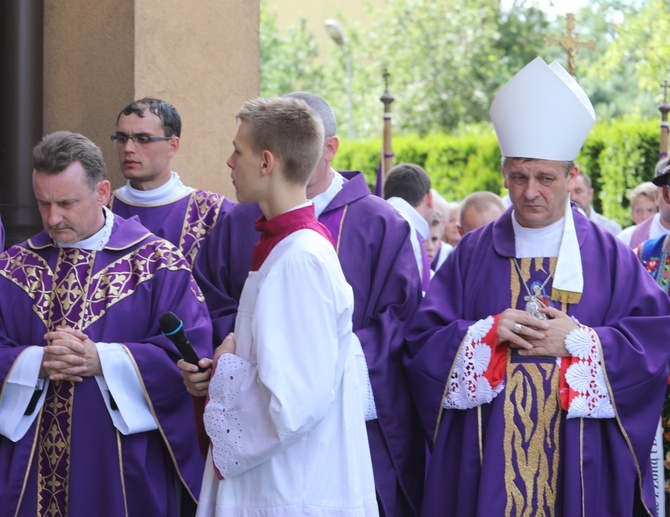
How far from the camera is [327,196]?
4730mm

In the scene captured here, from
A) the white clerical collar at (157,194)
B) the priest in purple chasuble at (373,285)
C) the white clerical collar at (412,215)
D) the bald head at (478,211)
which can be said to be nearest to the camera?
the priest in purple chasuble at (373,285)

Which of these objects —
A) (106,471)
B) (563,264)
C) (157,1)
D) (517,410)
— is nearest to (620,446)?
(517,410)

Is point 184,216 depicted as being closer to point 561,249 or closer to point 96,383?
Result: point 96,383

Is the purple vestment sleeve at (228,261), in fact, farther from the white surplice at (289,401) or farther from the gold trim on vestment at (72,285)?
the white surplice at (289,401)

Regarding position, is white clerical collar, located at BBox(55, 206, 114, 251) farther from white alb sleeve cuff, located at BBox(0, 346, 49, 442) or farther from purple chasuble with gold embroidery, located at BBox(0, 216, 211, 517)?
white alb sleeve cuff, located at BBox(0, 346, 49, 442)

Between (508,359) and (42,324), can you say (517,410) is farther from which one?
(42,324)

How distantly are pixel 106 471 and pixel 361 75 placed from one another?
28698mm

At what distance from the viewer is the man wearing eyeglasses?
5.20 meters

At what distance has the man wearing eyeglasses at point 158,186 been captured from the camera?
17.1 feet

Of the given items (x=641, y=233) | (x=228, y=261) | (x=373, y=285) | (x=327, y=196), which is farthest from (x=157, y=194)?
(x=641, y=233)

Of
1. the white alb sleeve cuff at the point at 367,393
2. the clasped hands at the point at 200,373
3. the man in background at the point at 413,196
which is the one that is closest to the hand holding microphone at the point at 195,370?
the clasped hands at the point at 200,373

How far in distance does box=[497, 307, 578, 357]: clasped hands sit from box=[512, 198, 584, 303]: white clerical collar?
0.14 meters

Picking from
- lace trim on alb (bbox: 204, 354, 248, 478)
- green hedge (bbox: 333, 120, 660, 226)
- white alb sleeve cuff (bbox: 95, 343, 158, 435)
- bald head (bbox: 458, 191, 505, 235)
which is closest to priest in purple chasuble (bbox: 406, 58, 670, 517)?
white alb sleeve cuff (bbox: 95, 343, 158, 435)

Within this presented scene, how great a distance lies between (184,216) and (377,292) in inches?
44.9
